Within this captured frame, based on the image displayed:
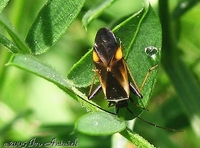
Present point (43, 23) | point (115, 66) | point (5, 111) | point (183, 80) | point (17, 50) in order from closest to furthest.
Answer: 1. point (17, 50)
2. point (43, 23)
3. point (115, 66)
4. point (183, 80)
5. point (5, 111)

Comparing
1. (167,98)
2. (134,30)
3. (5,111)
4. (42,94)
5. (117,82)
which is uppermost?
(134,30)

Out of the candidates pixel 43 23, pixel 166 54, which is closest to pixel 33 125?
pixel 166 54

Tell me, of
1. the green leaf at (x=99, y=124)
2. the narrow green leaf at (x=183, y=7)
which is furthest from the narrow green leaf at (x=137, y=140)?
the narrow green leaf at (x=183, y=7)

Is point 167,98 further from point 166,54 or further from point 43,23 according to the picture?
point 43,23

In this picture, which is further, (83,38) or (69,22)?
(83,38)

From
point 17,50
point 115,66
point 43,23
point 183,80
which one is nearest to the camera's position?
point 17,50

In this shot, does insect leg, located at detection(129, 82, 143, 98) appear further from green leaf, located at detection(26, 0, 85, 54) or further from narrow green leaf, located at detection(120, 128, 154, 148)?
green leaf, located at detection(26, 0, 85, 54)

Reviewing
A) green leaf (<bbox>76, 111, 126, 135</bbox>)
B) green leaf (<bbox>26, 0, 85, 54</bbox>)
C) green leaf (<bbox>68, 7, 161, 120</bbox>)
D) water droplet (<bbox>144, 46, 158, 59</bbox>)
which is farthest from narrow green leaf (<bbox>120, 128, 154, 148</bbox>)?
green leaf (<bbox>26, 0, 85, 54</bbox>)
